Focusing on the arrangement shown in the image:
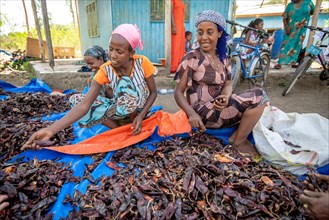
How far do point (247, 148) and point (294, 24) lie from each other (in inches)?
211

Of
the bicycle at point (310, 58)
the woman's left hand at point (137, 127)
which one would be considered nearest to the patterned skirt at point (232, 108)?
the woman's left hand at point (137, 127)

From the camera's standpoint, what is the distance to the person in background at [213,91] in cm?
243

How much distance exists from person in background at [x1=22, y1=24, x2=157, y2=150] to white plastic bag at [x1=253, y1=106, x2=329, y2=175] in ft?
4.54

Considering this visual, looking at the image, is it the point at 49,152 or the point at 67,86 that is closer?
the point at 49,152

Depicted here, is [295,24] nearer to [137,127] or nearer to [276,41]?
[276,41]

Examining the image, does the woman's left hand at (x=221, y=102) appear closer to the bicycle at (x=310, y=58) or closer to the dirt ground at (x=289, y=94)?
the dirt ground at (x=289, y=94)

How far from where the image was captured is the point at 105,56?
3.56 m

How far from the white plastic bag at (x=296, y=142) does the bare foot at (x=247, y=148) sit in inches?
4.2

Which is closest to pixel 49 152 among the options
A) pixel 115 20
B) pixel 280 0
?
pixel 115 20

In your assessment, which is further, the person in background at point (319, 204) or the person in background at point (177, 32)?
the person in background at point (177, 32)

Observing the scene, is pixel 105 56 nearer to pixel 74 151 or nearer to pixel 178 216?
pixel 74 151

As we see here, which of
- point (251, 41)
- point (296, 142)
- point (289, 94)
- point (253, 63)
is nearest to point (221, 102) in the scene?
point (296, 142)

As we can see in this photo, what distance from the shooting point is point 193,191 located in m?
1.68

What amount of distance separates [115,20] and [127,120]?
5493mm
